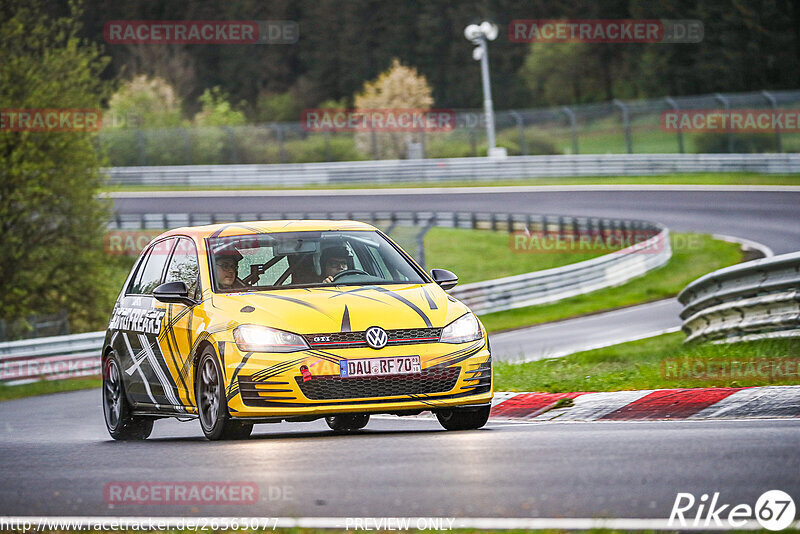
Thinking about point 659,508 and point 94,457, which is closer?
point 659,508

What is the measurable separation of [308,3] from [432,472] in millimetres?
107745

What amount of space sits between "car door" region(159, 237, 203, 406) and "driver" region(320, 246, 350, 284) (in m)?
0.94

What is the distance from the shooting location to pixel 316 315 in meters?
8.59

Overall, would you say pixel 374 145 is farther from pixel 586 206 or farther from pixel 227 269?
pixel 227 269

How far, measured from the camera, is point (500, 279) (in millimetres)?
28828

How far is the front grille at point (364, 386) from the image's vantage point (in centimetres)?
840

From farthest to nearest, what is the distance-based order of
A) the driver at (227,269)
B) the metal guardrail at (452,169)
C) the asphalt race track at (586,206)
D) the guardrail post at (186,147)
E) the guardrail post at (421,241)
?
the guardrail post at (186,147) < the metal guardrail at (452,169) < the guardrail post at (421,241) < the asphalt race track at (586,206) < the driver at (227,269)

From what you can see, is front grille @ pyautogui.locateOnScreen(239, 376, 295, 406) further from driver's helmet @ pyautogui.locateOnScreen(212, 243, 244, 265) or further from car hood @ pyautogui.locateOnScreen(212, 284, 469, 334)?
driver's helmet @ pyautogui.locateOnScreen(212, 243, 244, 265)

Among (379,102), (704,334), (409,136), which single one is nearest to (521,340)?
(704,334)

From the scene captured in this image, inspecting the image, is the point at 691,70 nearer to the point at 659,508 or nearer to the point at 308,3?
the point at 308,3

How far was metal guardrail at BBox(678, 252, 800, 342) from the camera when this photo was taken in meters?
12.8

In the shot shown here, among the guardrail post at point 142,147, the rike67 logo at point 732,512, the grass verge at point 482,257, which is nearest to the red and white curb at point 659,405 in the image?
the rike67 logo at point 732,512

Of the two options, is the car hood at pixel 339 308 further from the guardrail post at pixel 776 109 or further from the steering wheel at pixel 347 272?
the guardrail post at pixel 776 109

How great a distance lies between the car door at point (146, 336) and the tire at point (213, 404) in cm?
50
